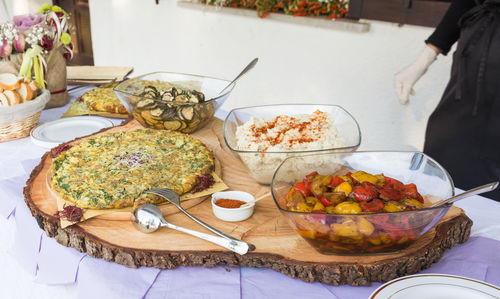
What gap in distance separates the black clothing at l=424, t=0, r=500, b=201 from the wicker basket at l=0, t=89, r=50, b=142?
1.76m

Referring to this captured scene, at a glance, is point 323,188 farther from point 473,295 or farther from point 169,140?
point 169,140

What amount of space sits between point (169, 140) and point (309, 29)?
2376 mm

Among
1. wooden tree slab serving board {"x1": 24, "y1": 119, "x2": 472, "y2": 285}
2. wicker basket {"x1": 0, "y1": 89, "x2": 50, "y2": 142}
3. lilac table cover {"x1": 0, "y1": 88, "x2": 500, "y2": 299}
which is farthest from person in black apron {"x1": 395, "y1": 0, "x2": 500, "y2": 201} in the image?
wicker basket {"x1": 0, "y1": 89, "x2": 50, "y2": 142}

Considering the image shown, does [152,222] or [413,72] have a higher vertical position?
[413,72]

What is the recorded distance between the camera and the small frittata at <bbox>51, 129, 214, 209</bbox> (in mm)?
1154

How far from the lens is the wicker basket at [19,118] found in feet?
5.16

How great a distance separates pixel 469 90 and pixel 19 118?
6.17ft

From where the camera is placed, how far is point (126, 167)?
1.31m

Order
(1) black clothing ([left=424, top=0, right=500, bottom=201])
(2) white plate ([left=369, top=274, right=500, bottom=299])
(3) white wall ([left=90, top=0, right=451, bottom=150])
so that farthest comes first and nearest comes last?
(3) white wall ([left=90, top=0, right=451, bottom=150]), (1) black clothing ([left=424, top=0, right=500, bottom=201]), (2) white plate ([left=369, top=274, right=500, bottom=299])

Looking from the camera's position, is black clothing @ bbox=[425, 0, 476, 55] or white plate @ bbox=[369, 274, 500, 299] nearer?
white plate @ bbox=[369, 274, 500, 299]

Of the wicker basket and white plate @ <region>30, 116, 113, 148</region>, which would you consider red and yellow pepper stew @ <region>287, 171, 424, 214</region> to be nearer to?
white plate @ <region>30, 116, 113, 148</region>

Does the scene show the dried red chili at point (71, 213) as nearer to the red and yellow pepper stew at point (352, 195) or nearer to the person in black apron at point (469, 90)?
the red and yellow pepper stew at point (352, 195)

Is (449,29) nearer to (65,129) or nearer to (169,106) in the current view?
(169,106)

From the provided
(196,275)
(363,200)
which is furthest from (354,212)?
(196,275)
